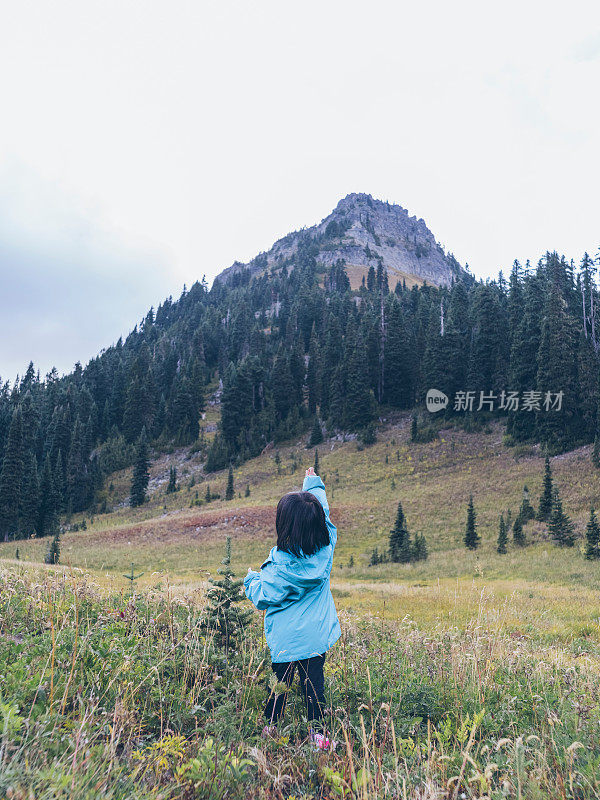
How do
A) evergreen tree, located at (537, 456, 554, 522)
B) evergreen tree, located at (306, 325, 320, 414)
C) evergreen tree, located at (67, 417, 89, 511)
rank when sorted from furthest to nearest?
evergreen tree, located at (306, 325, 320, 414)
evergreen tree, located at (67, 417, 89, 511)
evergreen tree, located at (537, 456, 554, 522)

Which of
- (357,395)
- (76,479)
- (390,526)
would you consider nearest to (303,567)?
(390,526)

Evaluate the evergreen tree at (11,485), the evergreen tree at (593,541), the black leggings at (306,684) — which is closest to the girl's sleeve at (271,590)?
the black leggings at (306,684)

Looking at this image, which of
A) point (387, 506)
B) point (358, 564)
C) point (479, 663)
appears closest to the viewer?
point (479, 663)

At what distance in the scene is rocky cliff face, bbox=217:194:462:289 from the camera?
14438 cm

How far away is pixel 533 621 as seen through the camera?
8742 millimetres

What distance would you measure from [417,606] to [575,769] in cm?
941

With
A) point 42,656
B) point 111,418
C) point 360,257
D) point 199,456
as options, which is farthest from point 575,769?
point 360,257

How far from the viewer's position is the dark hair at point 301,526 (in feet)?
10.8

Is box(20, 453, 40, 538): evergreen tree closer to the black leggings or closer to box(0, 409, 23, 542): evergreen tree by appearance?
box(0, 409, 23, 542): evergreen tree

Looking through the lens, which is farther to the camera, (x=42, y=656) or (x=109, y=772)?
(x=42, y=656)

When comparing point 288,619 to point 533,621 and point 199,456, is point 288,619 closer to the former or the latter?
point 533,621

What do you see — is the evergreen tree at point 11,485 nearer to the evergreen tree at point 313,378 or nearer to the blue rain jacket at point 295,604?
the evergreen tree at point 313,378

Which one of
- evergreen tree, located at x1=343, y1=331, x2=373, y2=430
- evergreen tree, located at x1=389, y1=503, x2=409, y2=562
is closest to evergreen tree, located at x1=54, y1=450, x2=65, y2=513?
evergreen tree, located at x1=343, y1=331, x2=373, y2=430

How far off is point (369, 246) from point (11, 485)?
136773 millimetres
